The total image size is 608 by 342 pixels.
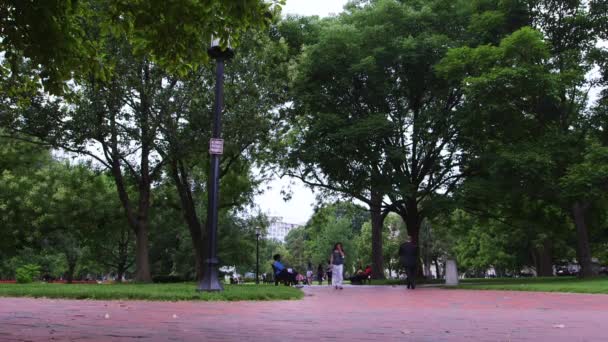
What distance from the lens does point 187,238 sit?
40.2 meters

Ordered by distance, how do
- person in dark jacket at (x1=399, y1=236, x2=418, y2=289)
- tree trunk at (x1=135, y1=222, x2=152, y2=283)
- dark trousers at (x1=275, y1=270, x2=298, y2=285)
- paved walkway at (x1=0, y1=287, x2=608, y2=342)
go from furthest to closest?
1. dark trousers at (x1=275, y1=270, x2=298, y2=285)
2. tree trunk at (x1=135, y1=222, x2=152, y2=283)
3. person in dark jacket at (x1=399, y1=236, x2=418, y2=289)
4. paved walkway at (x1=0, y1=287, x2=608, y2=342)

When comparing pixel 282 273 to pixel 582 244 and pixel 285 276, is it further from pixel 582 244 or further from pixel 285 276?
pixel 582 244

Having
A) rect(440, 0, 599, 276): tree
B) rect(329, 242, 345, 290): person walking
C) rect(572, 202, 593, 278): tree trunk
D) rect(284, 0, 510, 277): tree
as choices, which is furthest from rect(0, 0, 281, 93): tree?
rect(572, 202, 593, 278): tree trunk

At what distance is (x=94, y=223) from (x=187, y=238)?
1162cm

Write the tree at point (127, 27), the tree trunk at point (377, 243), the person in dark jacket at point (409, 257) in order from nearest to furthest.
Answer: the tree at point (127, 27) → the person in dark jacket at point (409, 257) → the tree trunk at point (377, 243)

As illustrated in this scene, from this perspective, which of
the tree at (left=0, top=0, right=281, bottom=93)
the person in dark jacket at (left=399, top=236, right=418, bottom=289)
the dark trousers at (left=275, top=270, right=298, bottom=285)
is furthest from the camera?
the dark trousers at (left=275, top=270, right=298, bottom=285)

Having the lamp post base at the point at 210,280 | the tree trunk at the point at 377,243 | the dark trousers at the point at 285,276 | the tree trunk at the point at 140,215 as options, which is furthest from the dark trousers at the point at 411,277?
the tree trunk at the point at 140,215

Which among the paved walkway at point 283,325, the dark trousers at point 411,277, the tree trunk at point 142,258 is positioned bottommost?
the paved walkway at point 283,325

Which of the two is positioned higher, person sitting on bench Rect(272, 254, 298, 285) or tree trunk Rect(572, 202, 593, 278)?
tree trunk Rect(572, 202, 593, 278)

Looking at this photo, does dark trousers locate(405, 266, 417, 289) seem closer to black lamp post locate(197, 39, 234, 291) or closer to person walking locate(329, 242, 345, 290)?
person walking locate(329, 242, 345, 290)

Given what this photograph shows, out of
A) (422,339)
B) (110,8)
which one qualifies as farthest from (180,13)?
(422,339)

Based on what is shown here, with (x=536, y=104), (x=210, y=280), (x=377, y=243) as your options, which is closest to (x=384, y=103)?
(x=536, y=104)

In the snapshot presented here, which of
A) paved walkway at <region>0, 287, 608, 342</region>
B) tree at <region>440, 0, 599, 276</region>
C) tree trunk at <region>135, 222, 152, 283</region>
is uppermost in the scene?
tree at <region>440, 0, 599, 276</region>

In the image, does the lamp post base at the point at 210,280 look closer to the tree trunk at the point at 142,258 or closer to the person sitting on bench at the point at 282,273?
the person sitting on bench at the point at 282,273
